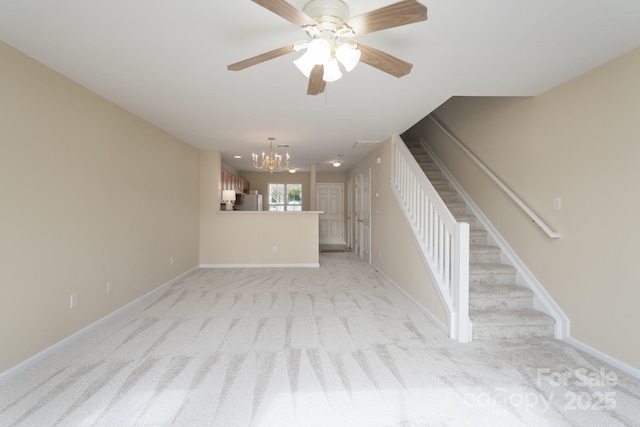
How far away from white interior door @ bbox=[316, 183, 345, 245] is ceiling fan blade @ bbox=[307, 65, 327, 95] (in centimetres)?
721

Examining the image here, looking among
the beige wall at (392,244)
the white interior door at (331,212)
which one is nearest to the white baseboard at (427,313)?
the beige wall at (392,244)

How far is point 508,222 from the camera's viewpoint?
3.35 metres

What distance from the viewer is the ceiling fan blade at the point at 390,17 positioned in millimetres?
1258

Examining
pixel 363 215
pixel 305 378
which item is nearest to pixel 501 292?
pixel 305 378

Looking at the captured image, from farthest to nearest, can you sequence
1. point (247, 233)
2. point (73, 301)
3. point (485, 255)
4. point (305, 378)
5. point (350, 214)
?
point (350, 214)
point (247, 233)
point (485, 255)
point (73, 301)
point (305, 378)

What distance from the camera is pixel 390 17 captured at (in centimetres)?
135

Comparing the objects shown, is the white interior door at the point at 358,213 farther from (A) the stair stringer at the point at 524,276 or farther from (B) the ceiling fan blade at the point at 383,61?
(B) the ceiling fan blade at the point at 383,61

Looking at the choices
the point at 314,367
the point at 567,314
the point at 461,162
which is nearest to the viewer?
the point at 314,367

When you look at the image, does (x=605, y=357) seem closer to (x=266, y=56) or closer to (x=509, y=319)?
(x=509, y=319)

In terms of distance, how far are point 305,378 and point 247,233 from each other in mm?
4143

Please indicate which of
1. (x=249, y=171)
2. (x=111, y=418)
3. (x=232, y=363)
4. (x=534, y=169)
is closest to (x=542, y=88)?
(x=534, y=169)

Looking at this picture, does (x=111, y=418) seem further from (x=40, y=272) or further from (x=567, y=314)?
(x=567, y=314)

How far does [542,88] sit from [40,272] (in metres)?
4.61

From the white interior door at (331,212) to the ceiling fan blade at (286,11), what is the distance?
7832 mm
